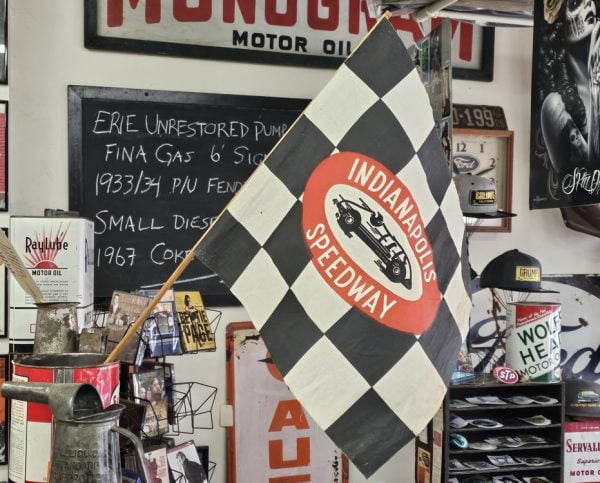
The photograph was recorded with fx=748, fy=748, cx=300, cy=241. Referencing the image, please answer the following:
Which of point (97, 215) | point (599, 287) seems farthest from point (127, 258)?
point (599, 287)

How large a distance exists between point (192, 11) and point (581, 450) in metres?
2.54

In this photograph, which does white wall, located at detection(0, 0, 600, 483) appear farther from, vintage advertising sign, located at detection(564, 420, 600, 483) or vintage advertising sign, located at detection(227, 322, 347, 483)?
vintage advertising sign, located at detection(564, 420, 600, 483)

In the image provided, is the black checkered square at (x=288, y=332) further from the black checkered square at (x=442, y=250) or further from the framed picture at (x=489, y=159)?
the framed picture at (x=489, y=159)

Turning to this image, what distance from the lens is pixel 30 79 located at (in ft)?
9.93

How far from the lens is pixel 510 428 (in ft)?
10.1

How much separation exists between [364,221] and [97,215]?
5.93 ft

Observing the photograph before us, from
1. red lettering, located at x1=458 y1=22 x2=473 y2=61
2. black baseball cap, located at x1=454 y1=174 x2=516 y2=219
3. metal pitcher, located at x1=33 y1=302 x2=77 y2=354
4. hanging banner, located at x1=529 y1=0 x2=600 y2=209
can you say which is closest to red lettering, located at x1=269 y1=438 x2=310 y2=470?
black baseball cap, located at x1=454 y1=174 x2=516 y2=219

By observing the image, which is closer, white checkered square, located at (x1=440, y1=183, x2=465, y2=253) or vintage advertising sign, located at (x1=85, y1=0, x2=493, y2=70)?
white checkered square, located at (x1=440, y1=183, x2=465, y2=253)

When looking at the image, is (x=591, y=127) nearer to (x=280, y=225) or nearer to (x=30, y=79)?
(x=280, y=225)

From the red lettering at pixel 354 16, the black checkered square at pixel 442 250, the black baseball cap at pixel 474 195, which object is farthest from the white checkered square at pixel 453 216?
the red lettering at pixel 354 16

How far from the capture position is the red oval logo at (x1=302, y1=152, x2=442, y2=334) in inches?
61.6

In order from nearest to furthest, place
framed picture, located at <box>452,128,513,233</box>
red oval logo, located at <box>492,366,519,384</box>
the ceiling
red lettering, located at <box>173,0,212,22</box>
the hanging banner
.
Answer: the hanging banner
the ceiling
red oval logo, located at <box>492,366,519,384</box>
red lettering, located at <box>173,0,212,22</box>
framed picture, located at <box>452,128,513,233</box>

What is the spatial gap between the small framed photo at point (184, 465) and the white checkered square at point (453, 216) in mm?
1109

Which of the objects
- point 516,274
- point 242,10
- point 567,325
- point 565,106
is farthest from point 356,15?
point 567,325
